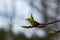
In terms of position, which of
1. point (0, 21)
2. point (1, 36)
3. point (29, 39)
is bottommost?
point (1, 36)

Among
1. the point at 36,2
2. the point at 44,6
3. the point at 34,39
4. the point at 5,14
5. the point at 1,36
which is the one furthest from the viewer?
the point at 1,36

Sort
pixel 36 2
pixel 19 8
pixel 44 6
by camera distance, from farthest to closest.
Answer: pixel 19 8, pixel 36 2, pixel 44 6

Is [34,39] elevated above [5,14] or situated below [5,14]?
below

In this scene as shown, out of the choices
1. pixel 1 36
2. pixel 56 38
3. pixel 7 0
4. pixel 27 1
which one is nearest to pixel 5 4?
pixel 7 0

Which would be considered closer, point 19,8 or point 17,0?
point 17,0

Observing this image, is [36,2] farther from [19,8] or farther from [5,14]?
[5,14]

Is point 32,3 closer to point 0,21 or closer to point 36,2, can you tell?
point 36,2

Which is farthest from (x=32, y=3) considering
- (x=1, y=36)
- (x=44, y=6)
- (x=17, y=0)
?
(x=1, y=36)
